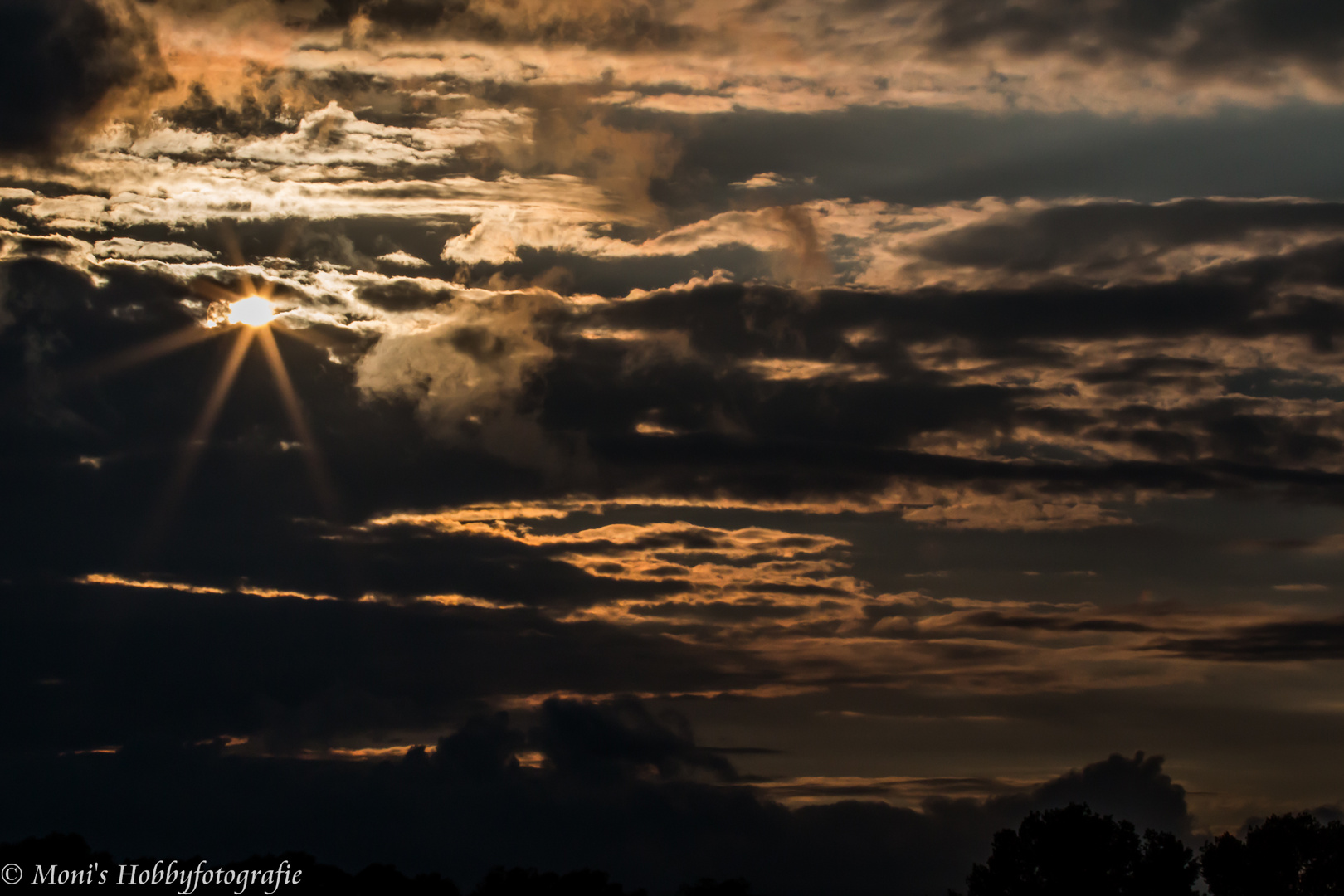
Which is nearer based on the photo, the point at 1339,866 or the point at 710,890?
the point at 1339,866

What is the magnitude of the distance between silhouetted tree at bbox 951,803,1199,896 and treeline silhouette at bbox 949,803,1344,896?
105 mm

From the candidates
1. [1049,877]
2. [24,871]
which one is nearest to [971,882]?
[1049,877]

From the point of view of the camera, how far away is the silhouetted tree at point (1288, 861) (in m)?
146

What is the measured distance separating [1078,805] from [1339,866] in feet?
100

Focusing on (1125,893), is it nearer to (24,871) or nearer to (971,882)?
(971,882)

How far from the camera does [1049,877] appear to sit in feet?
536

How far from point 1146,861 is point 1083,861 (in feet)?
24.9

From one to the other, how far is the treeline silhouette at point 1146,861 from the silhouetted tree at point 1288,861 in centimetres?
10

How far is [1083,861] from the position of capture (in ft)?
529

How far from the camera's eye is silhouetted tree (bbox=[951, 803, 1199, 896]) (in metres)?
159

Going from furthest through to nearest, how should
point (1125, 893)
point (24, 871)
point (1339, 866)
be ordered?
point (24, 871) → point (1125, 893) → point (1339, 866)

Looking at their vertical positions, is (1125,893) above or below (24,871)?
below

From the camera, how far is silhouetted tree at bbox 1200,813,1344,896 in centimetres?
14638

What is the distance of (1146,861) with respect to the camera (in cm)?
15988
